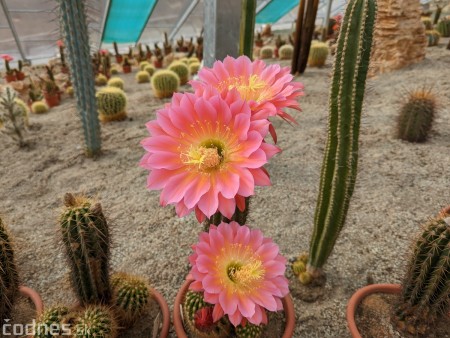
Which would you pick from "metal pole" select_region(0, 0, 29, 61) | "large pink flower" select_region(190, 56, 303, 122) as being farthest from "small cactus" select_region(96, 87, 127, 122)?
"metal pole" select_region(0, 0, 29, 61)

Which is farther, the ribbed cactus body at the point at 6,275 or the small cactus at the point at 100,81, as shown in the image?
the small cactus at the point at 100,81

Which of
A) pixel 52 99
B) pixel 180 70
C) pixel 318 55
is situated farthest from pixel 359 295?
pixel 52 99

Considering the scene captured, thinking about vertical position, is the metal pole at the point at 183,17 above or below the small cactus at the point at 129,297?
above

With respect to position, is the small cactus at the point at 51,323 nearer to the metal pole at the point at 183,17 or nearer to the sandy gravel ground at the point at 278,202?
the sandy gravel ground at the point at 278,202

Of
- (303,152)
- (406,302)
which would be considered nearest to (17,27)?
(303,152)

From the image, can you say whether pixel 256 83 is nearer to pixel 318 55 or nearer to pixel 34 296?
pixel 34 296

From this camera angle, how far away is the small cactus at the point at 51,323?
1080 millimetres

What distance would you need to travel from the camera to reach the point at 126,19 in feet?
33.0

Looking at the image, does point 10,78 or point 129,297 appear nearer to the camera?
point 129,297

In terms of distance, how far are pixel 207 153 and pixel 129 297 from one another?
79cm

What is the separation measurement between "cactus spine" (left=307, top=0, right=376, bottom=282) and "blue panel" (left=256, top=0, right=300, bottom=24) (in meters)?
10.9

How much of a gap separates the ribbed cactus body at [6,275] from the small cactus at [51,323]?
0.57ft

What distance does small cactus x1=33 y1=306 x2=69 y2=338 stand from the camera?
1080 millimetres

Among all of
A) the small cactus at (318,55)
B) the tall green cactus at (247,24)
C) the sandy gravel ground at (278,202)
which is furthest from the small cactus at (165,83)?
the tall green cactus at (247,24)
